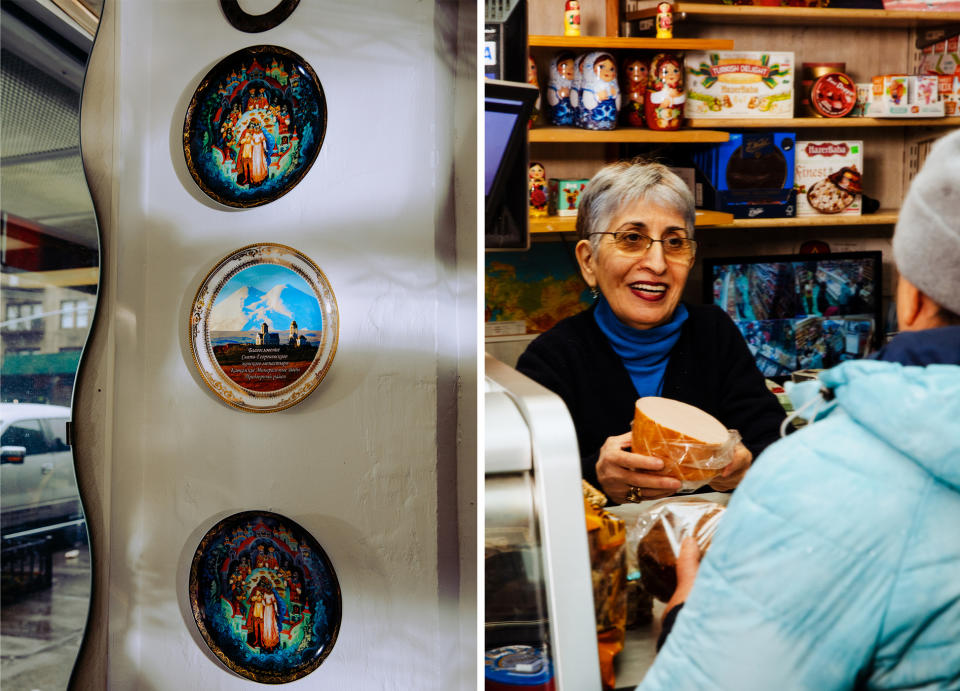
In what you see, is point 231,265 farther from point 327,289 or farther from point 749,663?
point 749,663

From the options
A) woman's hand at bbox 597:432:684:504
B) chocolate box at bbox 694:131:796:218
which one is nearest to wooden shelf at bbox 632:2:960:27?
chocolate box at bbox 694:131:796:218

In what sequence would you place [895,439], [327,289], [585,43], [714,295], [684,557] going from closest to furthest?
[895,439] < [684,557] < [327,289] < [585,43] < [714,295]

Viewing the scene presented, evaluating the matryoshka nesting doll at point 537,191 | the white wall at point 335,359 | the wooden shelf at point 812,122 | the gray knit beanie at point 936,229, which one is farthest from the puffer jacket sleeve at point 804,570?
the wooden shelf at point 812,122

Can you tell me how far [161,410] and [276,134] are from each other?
53 cm

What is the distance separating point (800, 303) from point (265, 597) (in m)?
2.28

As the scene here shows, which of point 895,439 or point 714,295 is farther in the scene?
point 714,295

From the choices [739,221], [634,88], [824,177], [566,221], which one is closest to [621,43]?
[634,88]

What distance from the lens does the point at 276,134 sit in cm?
119

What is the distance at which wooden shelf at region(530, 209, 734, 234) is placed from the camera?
2.39 m

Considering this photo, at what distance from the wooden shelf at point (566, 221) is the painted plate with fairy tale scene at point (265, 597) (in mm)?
1447

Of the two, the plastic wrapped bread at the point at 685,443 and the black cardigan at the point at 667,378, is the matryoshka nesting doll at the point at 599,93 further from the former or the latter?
the plastic wrapped bread at the point at 685,443

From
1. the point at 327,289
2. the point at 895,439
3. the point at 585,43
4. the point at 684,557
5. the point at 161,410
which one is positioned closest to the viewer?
the point at 895,439

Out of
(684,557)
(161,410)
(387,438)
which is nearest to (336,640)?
(387,438)

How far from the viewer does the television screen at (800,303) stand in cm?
271
